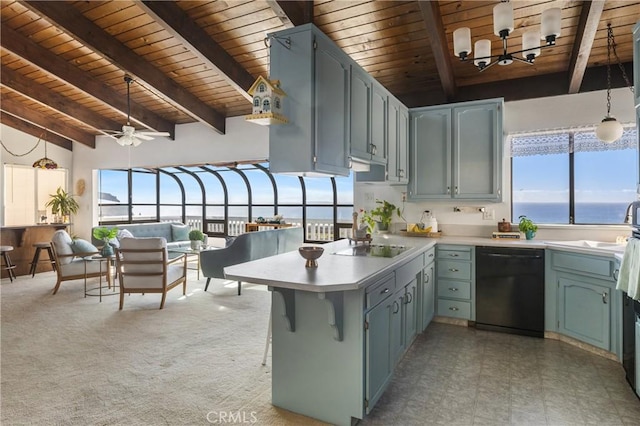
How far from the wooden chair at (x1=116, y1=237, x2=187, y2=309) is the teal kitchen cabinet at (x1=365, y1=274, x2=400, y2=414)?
301 centimetres

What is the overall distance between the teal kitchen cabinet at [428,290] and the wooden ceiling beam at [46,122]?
8002mm

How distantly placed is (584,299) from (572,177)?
4.82 ft

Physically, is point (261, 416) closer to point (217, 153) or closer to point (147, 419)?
point (147, 419)

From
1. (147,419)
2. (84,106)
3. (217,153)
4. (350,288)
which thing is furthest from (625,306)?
(84,106)

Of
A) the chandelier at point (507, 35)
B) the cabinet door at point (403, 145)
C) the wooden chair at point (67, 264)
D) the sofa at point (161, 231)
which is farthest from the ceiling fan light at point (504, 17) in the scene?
the sofa at point (161, 231)

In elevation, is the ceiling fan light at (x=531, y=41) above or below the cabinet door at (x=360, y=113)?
above

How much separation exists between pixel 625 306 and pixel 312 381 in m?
2.46

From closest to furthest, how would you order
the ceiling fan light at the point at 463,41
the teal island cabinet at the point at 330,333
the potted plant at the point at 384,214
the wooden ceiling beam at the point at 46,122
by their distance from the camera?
the teal island cabinet at the point at 330,333 < the ceiling fan light at the point at 463,41 < the potted plant at the point at 384,214 < the wooden ceiling beam at the point at 46,122

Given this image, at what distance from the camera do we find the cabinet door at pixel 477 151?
3938 mm

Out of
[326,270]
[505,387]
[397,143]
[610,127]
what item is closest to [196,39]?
[397,143]

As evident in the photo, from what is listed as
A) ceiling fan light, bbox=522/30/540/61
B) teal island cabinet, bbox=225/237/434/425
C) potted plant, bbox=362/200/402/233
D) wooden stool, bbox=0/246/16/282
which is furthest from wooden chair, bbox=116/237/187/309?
ceiling fan light, bbox=522/30/540/61

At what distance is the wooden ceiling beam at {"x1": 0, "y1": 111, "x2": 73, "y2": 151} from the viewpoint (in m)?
7.40

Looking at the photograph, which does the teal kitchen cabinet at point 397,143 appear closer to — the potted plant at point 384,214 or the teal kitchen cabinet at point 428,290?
the potted plant at point 384,214

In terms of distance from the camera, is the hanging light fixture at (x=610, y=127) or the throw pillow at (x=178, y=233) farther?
the throw pillow at (x=178, y=233)
